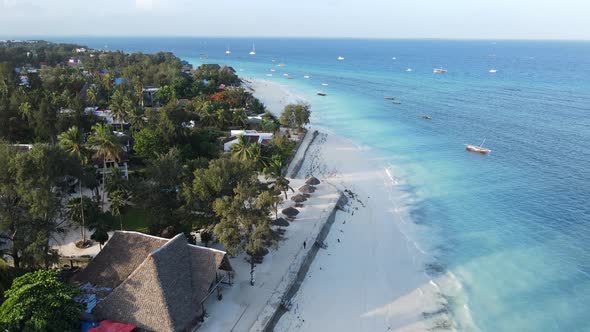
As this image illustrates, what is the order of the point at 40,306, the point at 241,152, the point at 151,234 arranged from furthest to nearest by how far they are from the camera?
the point at 241,152 < the point at 151,234 < the point at 40,306

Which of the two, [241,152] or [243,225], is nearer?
[243,225]

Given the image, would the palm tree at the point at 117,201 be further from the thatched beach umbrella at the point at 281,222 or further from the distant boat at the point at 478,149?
the distant boat at the point at 478,149

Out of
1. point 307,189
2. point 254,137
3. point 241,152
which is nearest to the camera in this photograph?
point 307,189

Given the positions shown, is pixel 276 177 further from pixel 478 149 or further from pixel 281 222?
pixel 478 149

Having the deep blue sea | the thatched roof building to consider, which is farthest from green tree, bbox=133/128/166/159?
the deep blue sea

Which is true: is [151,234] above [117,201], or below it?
below

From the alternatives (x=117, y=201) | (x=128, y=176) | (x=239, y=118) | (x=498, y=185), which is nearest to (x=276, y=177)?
(x=117, y=201)
